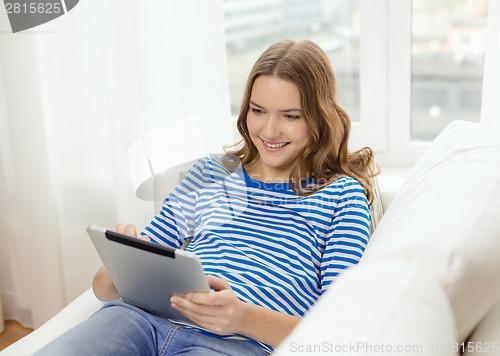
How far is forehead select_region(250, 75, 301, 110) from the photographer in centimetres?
152

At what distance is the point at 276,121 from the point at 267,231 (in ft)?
0.78

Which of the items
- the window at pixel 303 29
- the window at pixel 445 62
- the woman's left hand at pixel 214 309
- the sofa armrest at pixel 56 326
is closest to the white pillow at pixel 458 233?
the woman's left hand at pixel 214 309

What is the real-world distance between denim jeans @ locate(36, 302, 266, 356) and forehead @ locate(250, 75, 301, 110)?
502 mm

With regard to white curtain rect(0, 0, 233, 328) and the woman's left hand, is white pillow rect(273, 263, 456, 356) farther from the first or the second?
white curtain rect(0, 0, 233, 328)

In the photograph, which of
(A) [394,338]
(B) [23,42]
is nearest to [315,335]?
(A) [394,338]

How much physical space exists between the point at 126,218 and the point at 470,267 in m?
1.34

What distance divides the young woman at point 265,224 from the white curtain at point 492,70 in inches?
11.6

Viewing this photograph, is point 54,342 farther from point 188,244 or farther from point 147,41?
point 147,41

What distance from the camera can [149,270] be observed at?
1.30m

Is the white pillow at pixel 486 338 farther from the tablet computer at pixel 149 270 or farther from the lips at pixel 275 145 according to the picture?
the lips at pixel 275 145

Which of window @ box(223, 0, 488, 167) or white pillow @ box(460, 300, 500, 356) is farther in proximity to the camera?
window @ box(223, 0, 488, 167)

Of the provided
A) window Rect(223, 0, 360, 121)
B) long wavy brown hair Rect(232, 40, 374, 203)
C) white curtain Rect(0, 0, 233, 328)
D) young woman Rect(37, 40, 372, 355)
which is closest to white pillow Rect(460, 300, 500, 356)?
young woman Rect(37, 40, 372, 355)

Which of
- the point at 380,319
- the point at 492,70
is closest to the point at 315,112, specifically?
the point at 492,70

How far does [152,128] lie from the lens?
200 cm
